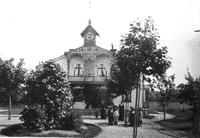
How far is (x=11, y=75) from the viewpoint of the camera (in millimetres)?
20188

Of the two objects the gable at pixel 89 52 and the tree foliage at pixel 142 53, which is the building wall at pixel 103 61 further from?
the tree foliage at pixel 142 53

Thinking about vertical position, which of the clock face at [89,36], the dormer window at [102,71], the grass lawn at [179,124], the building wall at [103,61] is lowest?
the grass lawn at [179,124]

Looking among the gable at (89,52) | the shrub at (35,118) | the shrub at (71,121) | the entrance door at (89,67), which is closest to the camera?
the shrub at (35,118)

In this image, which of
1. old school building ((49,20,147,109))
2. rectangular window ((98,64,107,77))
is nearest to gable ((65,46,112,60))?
old school building ((49,20,147,109))

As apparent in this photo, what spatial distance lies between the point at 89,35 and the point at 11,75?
57.9ft

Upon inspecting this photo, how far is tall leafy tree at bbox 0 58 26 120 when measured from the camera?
20125 mm

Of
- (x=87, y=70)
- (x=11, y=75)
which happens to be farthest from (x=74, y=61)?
(x=11, y=75)

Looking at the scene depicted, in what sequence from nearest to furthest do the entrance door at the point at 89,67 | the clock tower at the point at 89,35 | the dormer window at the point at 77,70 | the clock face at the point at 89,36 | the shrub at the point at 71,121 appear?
the shrub at the point at 71,121
the entrance door at the point at 89,67
the dormer window at the point at 77,70
the clock tower at the point at 89,35
the clock face at the point at 89,36

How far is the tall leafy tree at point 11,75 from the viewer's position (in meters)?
20.1

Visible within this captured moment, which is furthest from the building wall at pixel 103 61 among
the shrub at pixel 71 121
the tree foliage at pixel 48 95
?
the shrub at pixel 71 121

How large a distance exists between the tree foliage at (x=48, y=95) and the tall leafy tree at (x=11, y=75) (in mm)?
5803

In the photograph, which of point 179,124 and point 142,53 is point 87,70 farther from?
point 142,53

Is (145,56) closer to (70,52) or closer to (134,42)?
(134,42)

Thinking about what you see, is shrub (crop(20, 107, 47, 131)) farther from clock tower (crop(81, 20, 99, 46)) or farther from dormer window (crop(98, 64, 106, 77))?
clock tower (crop(81, 20, 99, 46))
